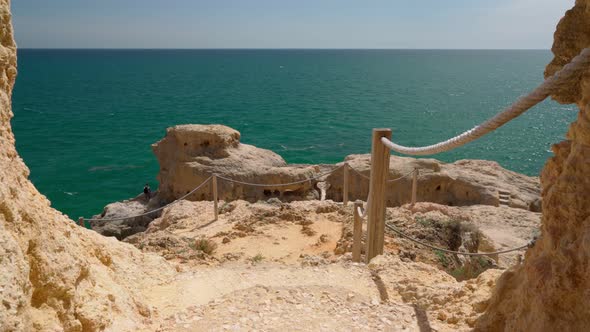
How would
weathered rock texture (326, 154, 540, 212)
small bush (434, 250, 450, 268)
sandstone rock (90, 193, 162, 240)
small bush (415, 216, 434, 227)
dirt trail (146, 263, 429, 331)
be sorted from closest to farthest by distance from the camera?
1. dirt trail (146, 263, 429, 331)
2. small bush (434, 250, 450, 268)
3. small bush (415, 216, 434, 227)
4. sandstone rock (90, 193, 162, 240)
5. weathered rock texture (326, 154, 540, 212)

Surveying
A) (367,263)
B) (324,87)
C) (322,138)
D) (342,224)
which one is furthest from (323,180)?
(324,87)

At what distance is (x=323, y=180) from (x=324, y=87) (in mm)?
49933

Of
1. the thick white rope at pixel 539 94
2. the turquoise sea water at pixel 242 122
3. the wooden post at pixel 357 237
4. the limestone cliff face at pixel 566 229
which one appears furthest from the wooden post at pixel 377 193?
the turquoise sea water at pixel 242 122

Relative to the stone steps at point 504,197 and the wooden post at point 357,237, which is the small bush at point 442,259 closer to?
the wooden post at point 357,237

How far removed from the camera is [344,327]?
11.5ft

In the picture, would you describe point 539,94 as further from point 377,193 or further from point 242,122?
point 242,122

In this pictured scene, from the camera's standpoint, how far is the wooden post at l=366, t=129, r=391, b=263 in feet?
16.2

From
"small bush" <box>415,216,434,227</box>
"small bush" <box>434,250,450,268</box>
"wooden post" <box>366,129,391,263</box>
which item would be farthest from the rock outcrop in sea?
"wooden post" <box>366,129,391,263</box>

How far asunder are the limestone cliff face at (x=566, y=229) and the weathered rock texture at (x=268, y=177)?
11948mm

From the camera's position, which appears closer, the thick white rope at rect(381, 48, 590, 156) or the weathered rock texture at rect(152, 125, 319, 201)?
the thick white rope at rect(381, 48, 590, 156)

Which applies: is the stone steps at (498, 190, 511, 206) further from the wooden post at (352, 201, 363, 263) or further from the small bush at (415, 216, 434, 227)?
the wooden post at (352, 201, 363, 263)

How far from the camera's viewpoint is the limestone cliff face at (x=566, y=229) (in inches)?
86.0

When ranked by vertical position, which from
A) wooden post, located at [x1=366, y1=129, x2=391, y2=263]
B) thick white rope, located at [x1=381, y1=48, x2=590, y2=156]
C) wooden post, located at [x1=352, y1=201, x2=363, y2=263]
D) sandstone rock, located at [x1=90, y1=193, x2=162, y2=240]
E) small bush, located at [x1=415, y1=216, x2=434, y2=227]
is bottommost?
sandstone rock, located at [x1=90, y1=193, x2=162, y2=240]

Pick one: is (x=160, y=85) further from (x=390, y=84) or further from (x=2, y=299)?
(x=2, y=299)
